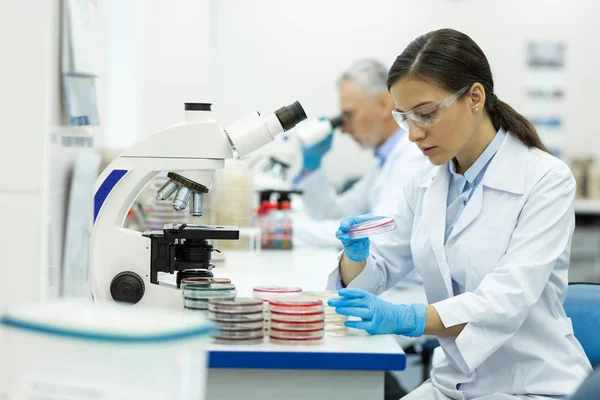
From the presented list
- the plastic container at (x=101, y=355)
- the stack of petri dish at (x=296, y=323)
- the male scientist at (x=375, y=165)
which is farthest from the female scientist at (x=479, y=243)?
the male scientist at (x=375, y=165)

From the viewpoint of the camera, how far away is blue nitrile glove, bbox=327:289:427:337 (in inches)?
61.9

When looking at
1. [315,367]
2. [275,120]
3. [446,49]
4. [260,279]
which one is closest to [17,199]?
[275,120]

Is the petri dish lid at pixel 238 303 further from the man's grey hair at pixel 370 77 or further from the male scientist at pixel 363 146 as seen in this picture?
the man's grey hair at pixel 370 77

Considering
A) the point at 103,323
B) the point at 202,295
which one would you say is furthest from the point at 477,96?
the point at 103,323

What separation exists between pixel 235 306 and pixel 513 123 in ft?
3.03

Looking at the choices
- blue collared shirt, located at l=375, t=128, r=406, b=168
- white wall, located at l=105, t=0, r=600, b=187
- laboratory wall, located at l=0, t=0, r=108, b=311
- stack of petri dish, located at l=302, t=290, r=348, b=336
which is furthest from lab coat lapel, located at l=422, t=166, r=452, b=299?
white wall, located at l=105, t=0, r=600, b=187

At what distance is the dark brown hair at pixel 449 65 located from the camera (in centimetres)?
182

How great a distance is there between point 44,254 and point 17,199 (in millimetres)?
141

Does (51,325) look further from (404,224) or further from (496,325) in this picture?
(404,224)

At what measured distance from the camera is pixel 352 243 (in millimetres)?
1927

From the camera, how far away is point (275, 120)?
1646 mm

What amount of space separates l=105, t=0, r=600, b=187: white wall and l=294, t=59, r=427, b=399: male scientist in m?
1.94

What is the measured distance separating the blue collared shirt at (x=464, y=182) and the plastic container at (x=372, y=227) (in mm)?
254

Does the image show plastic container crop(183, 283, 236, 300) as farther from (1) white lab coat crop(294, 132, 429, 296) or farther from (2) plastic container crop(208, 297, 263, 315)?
(1) white lab coat crop(294, 132, 429, 296)
